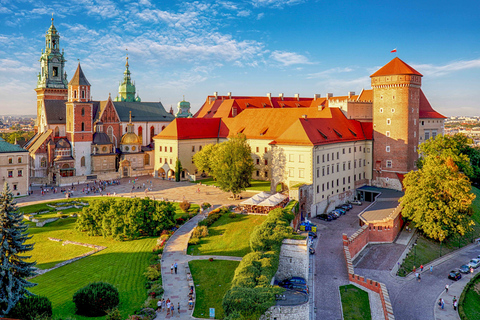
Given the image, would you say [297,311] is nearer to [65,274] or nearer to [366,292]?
[366,292]

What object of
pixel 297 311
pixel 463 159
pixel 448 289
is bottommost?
pixel 448 289

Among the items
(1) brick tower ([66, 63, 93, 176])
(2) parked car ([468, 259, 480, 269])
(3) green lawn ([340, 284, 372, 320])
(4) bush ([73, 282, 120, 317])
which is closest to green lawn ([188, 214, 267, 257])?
(3) green lawn ([340, 284, 372, 320])

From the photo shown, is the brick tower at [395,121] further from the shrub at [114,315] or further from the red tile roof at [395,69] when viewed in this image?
the shrub at [114,315]

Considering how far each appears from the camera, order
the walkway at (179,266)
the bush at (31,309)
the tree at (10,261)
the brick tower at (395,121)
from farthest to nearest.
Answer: the brick tower at (395,121), the walkway at (179,266), the tree at (10,261), the bush at (31,309)

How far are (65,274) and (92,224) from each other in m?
11.7

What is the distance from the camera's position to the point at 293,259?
111ft

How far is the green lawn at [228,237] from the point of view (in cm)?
3866

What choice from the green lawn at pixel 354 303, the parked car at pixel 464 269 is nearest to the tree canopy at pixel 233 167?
the green lawn at pixel 354 303

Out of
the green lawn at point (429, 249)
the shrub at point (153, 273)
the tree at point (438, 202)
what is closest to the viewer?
the shrub at point (153, 273)

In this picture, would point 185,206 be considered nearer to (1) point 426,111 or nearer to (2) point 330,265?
(2) point 330,265

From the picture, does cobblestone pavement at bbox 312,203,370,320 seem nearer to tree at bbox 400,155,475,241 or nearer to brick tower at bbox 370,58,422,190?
tree at bbox 400,155,475,241

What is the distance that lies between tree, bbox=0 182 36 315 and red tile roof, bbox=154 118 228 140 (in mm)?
47236

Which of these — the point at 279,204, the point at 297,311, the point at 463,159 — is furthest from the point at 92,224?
the point at 463,159

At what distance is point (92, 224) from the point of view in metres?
45.8
